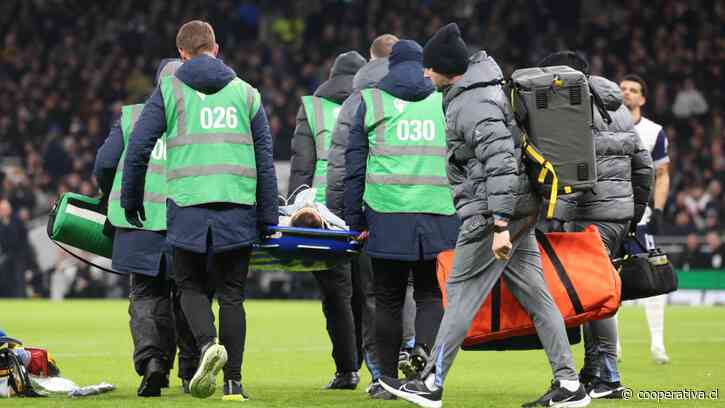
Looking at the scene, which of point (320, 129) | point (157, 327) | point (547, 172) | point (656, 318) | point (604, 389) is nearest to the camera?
point (547, 172)

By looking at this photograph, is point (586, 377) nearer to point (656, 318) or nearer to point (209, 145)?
point (209, 145)

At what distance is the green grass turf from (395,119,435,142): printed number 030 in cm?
166

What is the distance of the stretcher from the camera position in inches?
347

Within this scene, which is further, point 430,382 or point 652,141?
point 652,141

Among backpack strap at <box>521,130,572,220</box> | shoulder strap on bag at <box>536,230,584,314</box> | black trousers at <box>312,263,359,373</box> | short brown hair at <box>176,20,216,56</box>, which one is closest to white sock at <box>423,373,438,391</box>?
shoulder strap on bag at <box>536,230,584,314</box>

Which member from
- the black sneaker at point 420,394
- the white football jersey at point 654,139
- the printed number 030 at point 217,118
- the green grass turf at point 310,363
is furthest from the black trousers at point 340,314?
the white football jersey at point 654,139

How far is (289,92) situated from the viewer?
1271 inches

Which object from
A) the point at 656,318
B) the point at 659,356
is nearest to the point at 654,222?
the point at 659,356

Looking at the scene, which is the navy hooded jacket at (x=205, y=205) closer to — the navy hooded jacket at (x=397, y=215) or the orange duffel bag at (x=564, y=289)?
the navy hooded jacket at (x=397, y=215)

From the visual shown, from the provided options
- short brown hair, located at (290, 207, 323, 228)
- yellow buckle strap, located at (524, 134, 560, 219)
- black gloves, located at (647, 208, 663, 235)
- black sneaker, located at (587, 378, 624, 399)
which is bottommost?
black sneaker, located at (587, 378, 624, 399)

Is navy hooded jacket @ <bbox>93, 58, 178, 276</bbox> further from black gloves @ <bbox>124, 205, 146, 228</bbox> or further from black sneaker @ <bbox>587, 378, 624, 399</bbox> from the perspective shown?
black sneaker @ <bbox>587, 378, 624, 399</bbox>

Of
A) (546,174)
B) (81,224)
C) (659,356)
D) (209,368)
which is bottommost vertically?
(659,356)

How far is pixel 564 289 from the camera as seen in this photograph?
8.37 meters

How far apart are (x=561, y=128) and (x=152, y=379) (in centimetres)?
305
